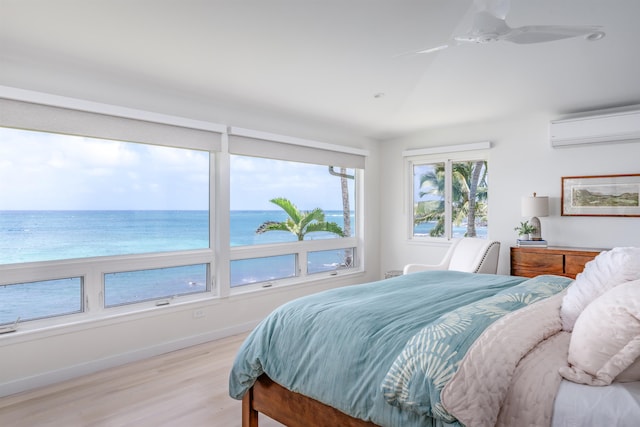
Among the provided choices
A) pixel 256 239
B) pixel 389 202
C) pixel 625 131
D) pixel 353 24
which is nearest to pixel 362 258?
pixel 389 202

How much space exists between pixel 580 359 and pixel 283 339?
129cm

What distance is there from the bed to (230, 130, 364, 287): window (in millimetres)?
2145

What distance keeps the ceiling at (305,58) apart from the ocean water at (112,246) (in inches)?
38.7

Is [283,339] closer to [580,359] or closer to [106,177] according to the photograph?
[580,359]

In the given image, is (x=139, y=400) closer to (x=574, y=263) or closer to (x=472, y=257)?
(x=472, y=257)

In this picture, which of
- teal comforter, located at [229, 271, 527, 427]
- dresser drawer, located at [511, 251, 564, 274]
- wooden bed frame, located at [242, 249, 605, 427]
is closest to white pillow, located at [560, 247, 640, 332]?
teal comforter, located at [229, 271, 527, 427]

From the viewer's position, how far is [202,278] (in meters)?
4.08

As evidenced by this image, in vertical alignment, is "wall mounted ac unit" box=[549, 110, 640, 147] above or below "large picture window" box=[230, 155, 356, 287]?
above

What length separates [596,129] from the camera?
14.0ft

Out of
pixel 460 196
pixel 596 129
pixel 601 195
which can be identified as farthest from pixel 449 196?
pixel 596 129

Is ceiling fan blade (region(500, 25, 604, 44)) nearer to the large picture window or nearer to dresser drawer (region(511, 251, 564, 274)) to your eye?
dresser drawer (region(511, 251, 564, 274))

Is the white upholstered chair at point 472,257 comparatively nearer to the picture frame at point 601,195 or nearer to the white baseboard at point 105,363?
the picture frame at point 601,195

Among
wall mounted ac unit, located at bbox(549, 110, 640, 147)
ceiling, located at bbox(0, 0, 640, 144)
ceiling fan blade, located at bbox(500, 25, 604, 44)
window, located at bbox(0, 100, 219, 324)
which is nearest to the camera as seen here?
ceiling fan blade, located at bbox(500, 25, 604, 44)

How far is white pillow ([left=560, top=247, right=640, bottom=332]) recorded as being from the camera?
1.62 metres
